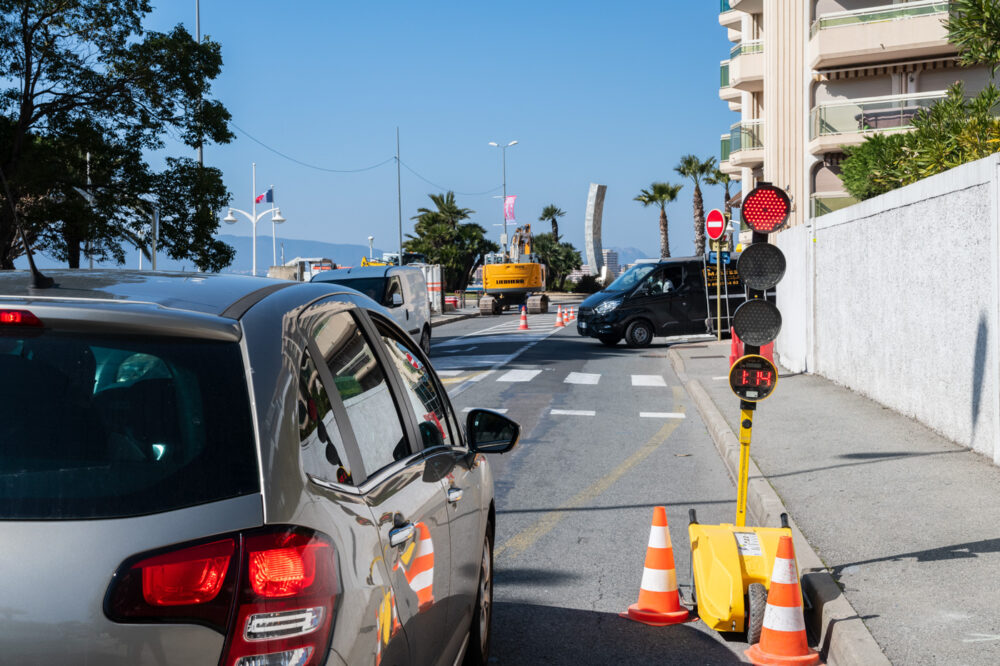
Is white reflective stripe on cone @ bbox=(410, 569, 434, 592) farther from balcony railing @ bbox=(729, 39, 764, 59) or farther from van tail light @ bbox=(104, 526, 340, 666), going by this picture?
balcony railing @ bbox=(729, 39, 764, 59)

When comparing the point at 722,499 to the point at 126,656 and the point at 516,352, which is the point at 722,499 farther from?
the point at 516,352

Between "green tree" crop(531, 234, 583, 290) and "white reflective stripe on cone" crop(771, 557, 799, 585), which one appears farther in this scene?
"green tree" crop(531, 234, 583, 290)

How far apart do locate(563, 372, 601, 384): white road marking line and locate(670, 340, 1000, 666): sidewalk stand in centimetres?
603

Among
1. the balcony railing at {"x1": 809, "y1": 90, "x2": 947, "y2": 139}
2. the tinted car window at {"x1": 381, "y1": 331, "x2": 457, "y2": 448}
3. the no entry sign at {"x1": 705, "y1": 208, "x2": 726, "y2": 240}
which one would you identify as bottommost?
the tinted car window at {"x1": 381, "y1": 331, "x2": 457, "y2": 448}

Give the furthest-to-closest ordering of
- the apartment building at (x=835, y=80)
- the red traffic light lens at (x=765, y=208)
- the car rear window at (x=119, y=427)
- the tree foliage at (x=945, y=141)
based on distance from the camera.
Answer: the apartment building at (x=835, y=80) < the tree foliage at (x=945, y=141) < the red traffic light lens at (x=765, y=208) < the car rear window at (x=119, y=427)

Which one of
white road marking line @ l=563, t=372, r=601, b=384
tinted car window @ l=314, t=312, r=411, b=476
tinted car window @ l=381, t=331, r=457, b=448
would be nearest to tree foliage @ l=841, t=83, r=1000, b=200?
white road marking line @ l=563, t=372, r=601, b=384

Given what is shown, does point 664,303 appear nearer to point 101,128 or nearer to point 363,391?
point 101,128

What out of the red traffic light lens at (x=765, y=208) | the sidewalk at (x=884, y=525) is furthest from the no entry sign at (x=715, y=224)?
the red traffic light lens at (x=765, y=208)

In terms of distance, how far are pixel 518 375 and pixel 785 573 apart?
14.8 m

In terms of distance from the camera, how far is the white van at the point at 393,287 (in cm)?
2020

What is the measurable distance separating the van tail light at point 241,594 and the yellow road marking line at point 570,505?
187 inches

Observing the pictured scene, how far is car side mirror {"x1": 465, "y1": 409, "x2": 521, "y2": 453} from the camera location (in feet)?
13.5

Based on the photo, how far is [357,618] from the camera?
2.26 meters

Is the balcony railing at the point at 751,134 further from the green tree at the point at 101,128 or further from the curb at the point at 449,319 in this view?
the green tree at the point at 101,128
